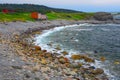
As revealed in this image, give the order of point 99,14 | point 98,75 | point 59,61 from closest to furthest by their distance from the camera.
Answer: point 98,75 < point 59,61 < point 99,14

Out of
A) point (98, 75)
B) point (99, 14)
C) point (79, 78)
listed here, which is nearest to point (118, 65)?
point (98, 75)

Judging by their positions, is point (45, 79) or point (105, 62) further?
point (105, 62)

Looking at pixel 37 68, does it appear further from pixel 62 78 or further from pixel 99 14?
pixel 99 14

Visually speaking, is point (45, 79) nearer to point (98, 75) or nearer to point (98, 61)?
point (98, 75)

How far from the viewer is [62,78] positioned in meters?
25.5

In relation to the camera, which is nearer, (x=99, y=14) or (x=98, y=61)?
(x=98, y=61)

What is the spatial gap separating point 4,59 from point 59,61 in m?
8.85

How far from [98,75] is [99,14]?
553 ft

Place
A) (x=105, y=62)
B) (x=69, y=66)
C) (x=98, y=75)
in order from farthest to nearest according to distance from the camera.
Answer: (x=105, y=62), (x=69, y=66), (x=98, y=75)

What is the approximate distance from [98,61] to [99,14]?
160 m

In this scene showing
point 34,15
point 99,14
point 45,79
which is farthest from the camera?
point 99,14

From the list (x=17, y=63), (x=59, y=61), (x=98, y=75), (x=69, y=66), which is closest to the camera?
(x=17, y=63)

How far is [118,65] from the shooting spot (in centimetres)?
3588

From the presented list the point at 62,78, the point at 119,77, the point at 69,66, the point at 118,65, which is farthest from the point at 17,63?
the point at 118,65
